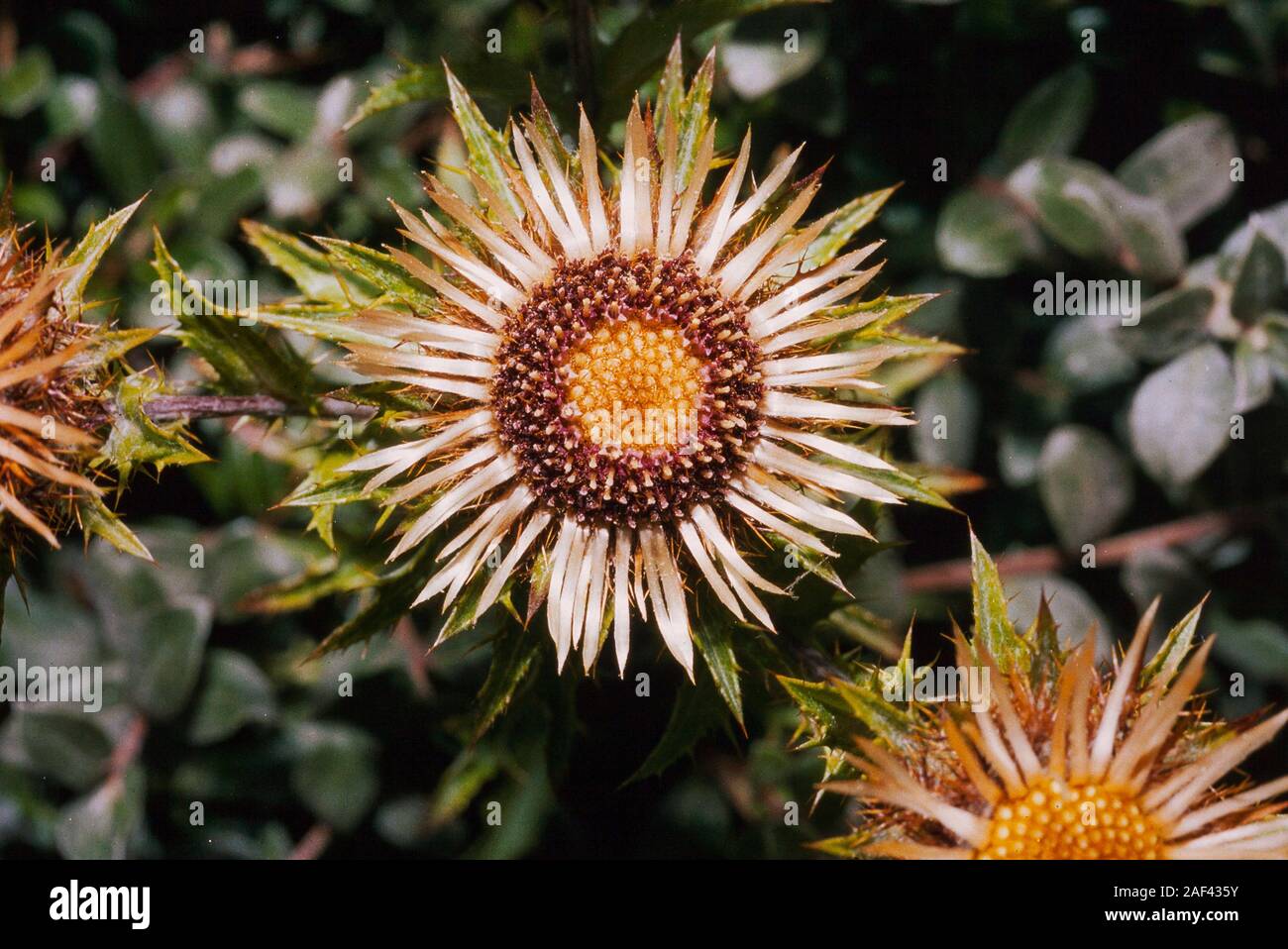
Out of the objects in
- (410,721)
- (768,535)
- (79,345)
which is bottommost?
(410,721)

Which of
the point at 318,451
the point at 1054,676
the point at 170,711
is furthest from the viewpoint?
the point at 170,711

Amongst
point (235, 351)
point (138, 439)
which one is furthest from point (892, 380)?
point (138, 439)

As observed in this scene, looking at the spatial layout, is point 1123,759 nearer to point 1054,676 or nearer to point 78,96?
point 1054,676

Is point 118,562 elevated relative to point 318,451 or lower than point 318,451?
lower

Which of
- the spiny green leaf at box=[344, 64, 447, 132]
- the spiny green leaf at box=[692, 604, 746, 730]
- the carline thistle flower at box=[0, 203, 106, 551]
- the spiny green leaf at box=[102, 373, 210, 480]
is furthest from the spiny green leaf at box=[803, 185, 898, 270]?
the carline thistle flower at box=[0, 203, 106, 551]

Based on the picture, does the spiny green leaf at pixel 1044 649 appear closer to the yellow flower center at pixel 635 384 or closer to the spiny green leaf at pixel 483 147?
the yellow flower center at pixel 635 384

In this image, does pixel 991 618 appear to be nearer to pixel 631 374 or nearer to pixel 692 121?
pixel 631 374

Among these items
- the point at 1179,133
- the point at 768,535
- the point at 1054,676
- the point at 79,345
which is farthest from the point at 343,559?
the point at 1179,133
